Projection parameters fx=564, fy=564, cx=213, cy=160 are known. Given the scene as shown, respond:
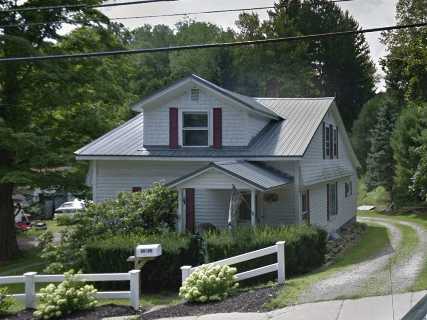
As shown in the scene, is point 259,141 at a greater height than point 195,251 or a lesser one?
greater

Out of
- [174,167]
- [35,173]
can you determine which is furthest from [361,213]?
[35,173]

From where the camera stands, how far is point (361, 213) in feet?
134

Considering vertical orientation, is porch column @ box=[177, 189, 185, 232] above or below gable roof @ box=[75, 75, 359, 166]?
below

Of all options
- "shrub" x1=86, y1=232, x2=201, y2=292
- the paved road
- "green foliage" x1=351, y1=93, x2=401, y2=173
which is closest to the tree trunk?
"shrub" x1=86, y1=232, x2=201, y2=292

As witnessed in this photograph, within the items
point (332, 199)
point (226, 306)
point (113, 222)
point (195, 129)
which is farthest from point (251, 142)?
point (226, 306)

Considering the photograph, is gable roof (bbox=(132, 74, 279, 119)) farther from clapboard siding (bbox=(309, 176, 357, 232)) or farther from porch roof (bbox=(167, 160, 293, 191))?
clapboard siding (bbox=(309, 176, 357, 232))

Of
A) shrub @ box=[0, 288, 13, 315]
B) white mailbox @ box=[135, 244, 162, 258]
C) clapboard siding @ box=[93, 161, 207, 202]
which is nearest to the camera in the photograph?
shrub @ box=[0, 288, 13, 315]

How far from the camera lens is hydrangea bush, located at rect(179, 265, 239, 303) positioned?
11023 millimetres

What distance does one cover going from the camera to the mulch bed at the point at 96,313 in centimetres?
1079

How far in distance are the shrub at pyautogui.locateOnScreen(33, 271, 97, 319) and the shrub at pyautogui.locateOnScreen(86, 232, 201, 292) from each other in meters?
3.21

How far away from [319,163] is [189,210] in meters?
6.28

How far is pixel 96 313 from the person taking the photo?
36.1 ft

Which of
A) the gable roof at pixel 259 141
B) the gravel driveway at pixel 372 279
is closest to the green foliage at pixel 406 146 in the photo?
the gable roof at pixel 259 141

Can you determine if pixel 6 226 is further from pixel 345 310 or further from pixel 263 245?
pixel 345 310
